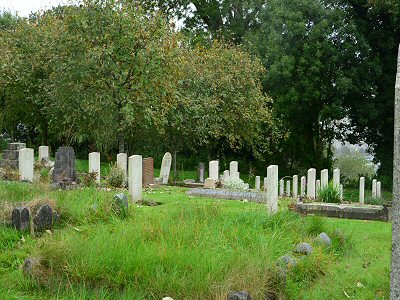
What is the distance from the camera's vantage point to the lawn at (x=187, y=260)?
19.6ft

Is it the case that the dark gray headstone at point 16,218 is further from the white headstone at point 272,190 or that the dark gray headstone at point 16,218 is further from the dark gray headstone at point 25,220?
the white headstone at point 272,190

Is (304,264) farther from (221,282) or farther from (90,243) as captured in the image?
(90,243)

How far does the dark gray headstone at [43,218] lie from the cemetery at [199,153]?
0.06 feet

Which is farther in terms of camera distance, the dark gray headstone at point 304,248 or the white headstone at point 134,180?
the white headstone at point 134,180

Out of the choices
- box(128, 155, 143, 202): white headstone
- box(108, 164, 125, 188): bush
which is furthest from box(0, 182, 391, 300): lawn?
box(108, 164, 125, 188): bush

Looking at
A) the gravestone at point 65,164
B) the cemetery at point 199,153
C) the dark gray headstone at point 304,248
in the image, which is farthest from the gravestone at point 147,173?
the dark gray headstone at point 304,248

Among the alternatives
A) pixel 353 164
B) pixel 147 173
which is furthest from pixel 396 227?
pixel 353 164

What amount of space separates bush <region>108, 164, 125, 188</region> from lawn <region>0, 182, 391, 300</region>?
612 centimetres

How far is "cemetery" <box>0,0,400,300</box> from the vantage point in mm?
6328

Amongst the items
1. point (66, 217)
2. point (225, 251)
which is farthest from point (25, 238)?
point (225, 251)

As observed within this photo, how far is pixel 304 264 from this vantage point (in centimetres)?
695

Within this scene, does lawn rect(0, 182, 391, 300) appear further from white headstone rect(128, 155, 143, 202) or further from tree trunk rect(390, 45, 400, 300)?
white headstone rect(128, 155, 143, 202)

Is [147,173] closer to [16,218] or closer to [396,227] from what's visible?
[16,218]

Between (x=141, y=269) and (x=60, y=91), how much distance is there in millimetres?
16340
